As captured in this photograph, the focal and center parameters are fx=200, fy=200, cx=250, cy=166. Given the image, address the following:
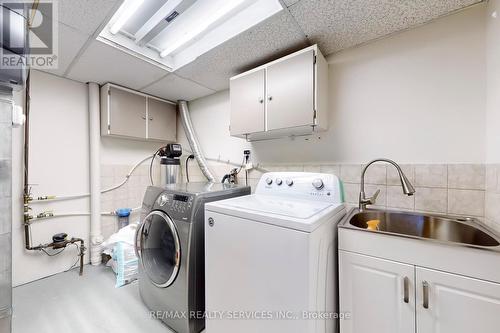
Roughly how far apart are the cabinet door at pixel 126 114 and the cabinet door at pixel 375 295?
2525mm

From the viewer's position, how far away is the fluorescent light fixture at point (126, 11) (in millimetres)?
1322

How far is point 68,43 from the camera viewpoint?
1.54 metres

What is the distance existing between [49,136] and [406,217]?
327cm

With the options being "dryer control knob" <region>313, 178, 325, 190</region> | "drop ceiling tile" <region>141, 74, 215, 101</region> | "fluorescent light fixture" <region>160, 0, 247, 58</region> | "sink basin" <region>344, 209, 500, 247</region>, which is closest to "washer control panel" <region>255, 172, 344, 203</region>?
"dryer control knob" <region>313, 178, 325, 190</region>

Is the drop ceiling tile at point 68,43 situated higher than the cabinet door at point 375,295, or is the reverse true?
the drop ceiling tile at point 68,43

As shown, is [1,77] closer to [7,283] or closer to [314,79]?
[7,283]

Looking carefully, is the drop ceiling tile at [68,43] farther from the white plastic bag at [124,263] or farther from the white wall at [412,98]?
the white wall at [412,98]

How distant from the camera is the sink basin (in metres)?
1.08

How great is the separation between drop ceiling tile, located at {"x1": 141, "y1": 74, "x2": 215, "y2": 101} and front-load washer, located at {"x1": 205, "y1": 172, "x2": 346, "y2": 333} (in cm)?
163

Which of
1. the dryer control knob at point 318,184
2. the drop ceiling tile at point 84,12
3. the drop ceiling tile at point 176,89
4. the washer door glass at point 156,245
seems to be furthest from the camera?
the drop ceiling tile at point 176,89

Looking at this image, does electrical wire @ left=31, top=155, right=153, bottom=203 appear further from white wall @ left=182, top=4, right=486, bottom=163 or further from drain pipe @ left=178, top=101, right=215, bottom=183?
white wall @ left=182, top=4, right=486, bottom=163

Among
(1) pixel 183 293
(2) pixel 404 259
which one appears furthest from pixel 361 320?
(1) pixel 183 293

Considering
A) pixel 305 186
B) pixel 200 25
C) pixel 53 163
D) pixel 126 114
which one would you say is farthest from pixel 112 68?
pixel 305 186

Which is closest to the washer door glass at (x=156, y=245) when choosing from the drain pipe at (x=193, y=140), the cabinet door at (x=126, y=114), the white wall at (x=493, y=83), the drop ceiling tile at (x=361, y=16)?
the drain pipe at (x=193, y=140)
